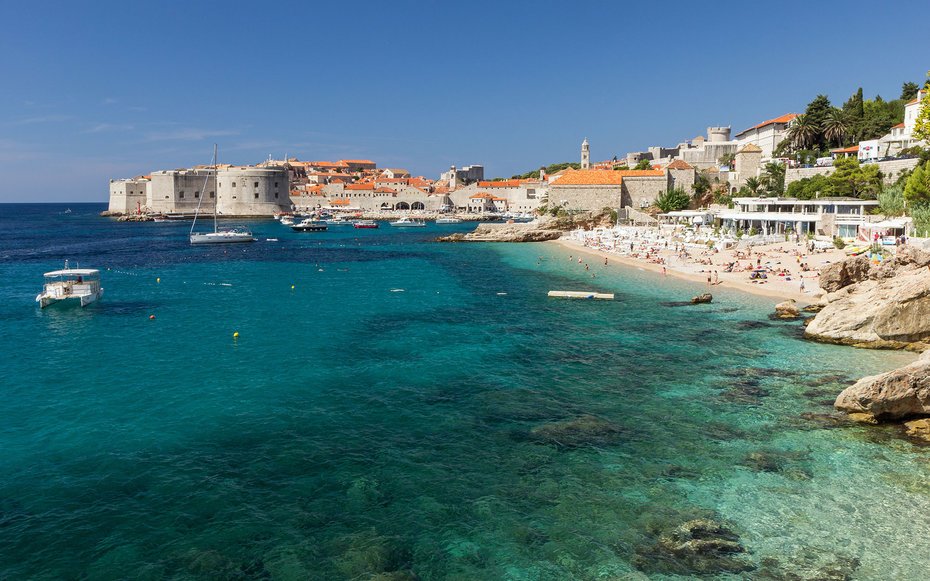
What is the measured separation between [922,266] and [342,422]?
1769cm

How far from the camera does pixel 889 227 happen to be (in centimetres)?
2812

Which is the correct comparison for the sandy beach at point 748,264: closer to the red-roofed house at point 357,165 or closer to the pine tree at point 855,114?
the pine tree at point 855,114

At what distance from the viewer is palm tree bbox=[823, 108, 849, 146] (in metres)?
49.5

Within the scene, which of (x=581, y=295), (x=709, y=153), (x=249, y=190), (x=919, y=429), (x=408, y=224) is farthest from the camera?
(x=249, y=190)

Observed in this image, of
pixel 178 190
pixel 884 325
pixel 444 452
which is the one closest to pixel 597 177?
pixel 884 325

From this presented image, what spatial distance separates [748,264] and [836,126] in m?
28.8

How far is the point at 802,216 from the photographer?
36.5 m

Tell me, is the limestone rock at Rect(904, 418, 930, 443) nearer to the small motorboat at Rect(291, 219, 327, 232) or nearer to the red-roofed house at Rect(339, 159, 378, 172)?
the small motorboat at Rect(291, 219, 327, 232)

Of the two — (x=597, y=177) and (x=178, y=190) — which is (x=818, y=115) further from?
(x=178, y=190)

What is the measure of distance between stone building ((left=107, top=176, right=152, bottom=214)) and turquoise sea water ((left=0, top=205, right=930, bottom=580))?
91.1 m

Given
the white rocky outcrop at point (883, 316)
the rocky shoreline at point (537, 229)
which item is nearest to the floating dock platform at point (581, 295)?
the white rocky outcrop at point (883, 316)

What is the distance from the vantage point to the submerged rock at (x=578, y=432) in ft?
32.6

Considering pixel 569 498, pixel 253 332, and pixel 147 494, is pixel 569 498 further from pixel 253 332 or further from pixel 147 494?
pixel 253 332

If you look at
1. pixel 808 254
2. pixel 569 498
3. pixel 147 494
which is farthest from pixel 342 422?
pixel 808 254
